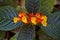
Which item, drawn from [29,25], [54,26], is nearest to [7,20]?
[29,25]

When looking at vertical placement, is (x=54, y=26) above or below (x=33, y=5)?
below

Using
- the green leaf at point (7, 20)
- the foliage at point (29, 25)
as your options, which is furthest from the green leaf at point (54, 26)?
the green leaf at point (7, 20)

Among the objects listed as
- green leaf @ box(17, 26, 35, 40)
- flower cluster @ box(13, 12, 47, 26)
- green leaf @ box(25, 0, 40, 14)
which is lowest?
green leaf @ box(17, 26, 35, 40)

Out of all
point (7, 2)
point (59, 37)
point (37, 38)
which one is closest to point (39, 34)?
point (37, 38)

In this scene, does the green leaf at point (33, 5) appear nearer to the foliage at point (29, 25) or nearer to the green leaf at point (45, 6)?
the foliage at point (29, 25)

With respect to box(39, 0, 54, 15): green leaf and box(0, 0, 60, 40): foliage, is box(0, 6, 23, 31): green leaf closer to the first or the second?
box(0, 0, 60, 40): foliage

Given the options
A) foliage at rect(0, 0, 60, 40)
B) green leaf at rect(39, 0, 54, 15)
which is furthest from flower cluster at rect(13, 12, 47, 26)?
green leaf at rect(39, 0, 54, 15)

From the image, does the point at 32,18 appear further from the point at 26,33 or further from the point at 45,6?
the point at 45,6

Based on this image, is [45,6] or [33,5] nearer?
[33,5]
